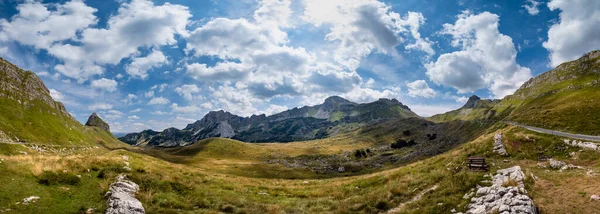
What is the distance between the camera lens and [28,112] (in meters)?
156

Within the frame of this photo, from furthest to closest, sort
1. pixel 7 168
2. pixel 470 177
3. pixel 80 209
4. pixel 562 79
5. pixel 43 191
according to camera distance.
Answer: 1. pixel 562 79
2. pixel 470 177
3. pixel 7 168
4. pixel 43 191
5. pixel 80 209

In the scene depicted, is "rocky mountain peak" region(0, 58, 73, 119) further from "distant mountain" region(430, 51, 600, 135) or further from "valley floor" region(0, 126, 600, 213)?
"distant mountain" region(430, 51, 600, 135)

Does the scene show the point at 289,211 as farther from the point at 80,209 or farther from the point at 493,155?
the point at 493,155

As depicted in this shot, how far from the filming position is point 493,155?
45562 mm

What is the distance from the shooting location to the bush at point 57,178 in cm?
2029

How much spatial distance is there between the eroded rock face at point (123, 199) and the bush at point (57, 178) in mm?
2680

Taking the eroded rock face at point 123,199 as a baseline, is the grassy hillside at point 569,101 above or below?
above

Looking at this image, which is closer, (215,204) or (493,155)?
(215,204)

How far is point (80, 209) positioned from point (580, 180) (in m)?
33.9

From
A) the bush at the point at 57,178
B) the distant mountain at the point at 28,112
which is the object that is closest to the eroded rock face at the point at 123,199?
the bush at the point at 57,178

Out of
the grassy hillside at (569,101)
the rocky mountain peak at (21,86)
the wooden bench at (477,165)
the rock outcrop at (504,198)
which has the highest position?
the rocky mountain peak at (21,86)

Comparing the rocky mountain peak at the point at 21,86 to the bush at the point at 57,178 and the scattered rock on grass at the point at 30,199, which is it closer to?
the bush at the point at 57,178

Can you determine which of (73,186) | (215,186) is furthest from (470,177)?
(73,186)

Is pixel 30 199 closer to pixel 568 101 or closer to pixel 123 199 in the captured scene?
pixel 123 199
